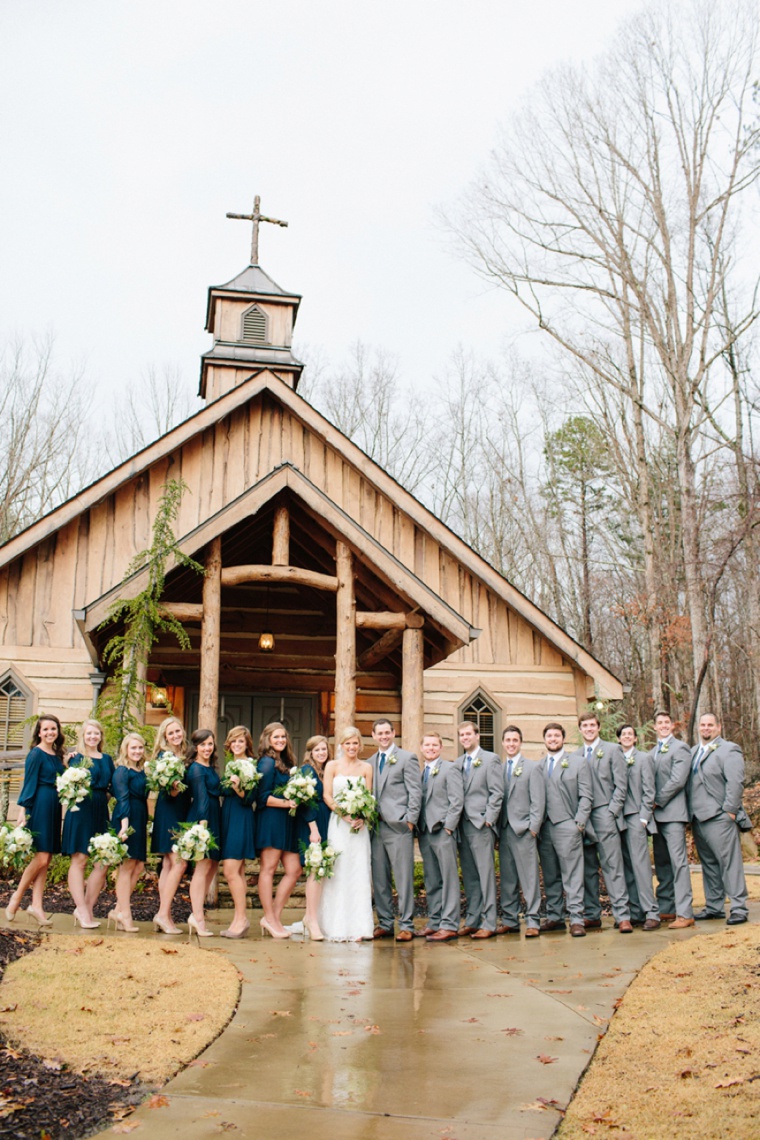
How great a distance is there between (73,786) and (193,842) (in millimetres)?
1164

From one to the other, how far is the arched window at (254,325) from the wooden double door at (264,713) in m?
7.87

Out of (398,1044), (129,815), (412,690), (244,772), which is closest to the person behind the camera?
(398,1044)

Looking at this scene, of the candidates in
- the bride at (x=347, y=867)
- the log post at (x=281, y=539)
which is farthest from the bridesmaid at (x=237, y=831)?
the log post at (x=281, y=539)

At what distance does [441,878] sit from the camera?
9.27m

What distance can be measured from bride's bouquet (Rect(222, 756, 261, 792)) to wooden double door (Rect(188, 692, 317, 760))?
652 centimetres

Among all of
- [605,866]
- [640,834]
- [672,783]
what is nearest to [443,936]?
[605,866]

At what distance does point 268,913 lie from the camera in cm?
891

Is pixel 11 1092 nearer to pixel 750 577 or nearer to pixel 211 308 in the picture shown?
pixel 211 308

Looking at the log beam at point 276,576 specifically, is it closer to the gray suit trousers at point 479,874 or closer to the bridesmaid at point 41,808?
the bridesmaid at point 41,808

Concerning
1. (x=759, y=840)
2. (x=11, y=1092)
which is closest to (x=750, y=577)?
(x=759, y=840)

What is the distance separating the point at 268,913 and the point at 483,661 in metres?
7.85

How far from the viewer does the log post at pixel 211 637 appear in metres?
11.1

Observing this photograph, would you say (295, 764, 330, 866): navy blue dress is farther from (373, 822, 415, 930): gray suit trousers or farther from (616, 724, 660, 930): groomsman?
(616, 724, 660, 930): groomsman

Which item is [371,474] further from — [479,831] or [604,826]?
[604,826]
